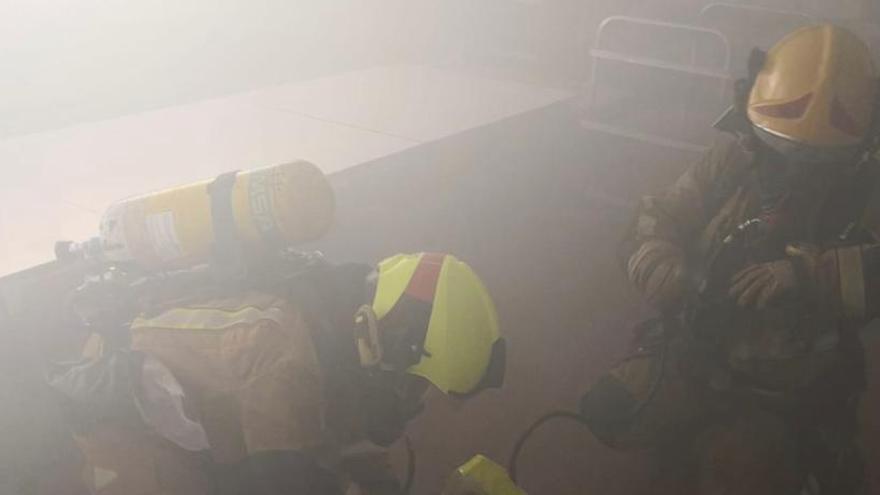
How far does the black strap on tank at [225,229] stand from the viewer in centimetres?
107

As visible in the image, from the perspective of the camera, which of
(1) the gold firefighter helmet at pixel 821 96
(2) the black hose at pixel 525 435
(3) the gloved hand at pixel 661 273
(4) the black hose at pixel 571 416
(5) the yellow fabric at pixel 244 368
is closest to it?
(5) the yellow fabric at pixel 244 368

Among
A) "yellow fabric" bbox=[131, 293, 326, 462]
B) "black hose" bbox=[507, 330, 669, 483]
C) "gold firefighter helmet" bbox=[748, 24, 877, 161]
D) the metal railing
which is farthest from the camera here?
the metal railing

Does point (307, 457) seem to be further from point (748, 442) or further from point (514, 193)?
point (514, 193)

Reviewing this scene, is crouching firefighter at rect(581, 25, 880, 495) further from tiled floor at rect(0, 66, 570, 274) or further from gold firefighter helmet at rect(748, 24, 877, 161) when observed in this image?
tiled floor at rect(0, 66, 570, 274)

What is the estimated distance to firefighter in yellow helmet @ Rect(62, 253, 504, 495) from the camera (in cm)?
101

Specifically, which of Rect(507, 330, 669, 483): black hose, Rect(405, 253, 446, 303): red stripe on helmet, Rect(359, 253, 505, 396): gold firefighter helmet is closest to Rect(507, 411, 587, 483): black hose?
Rect(507, 330, 669, 483): black hose

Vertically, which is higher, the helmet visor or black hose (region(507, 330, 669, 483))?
the helmet visor

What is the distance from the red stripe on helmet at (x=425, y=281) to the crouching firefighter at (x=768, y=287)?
13.9 inches

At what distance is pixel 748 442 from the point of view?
130 centimetres

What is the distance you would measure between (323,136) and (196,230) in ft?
2.82

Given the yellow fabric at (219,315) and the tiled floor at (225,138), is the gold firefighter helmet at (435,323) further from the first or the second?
the tiled floor at (225,138)

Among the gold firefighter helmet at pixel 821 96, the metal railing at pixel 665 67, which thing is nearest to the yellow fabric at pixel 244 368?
the gold firefighter helmet at pixel 821 96

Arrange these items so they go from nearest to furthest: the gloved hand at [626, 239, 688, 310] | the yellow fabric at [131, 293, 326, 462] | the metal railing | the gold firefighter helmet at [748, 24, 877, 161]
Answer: the yellow fabric at [131, 293, 326, 462] → the gold firefighter helmet at [748, 24, 877, 161] → the gloved hand at [626, 239, 688, 310] → the metal railing

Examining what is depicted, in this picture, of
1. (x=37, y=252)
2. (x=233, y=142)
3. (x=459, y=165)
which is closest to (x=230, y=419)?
(x=37, y=252)
